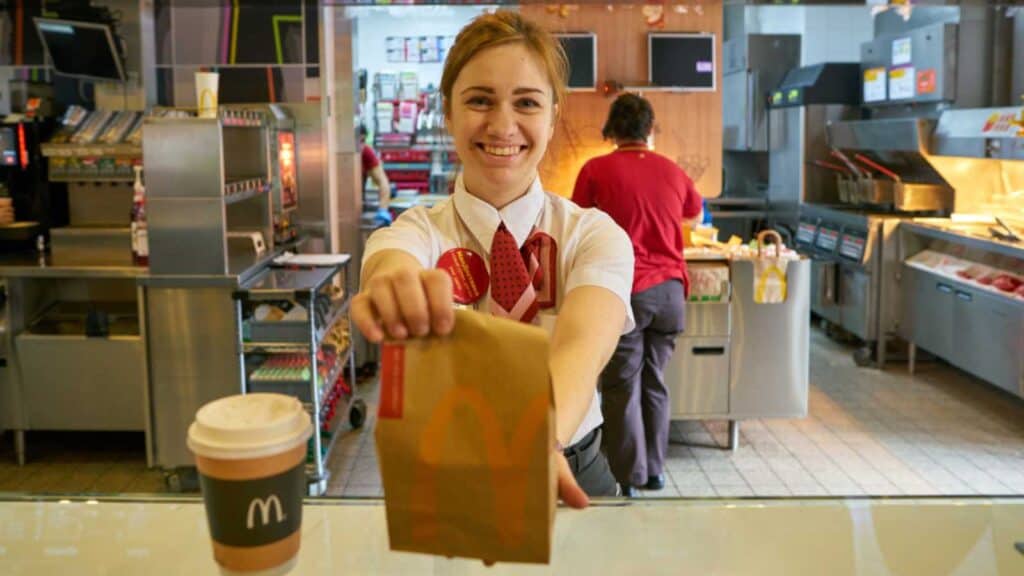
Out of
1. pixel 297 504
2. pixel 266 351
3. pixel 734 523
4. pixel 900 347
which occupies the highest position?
pixel 297 504

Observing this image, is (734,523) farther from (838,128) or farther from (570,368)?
(838,128)

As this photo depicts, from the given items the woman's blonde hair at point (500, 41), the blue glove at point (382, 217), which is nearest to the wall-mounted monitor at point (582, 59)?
the blue glove at point (382, 217)

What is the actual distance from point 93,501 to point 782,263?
4230 mm

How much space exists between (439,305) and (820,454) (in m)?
4.85

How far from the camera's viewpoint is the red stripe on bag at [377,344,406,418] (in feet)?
Answer: 3.11

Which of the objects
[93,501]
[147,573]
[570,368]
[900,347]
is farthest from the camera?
[900,347]

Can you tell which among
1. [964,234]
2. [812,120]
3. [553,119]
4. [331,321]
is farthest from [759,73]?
[553,119]

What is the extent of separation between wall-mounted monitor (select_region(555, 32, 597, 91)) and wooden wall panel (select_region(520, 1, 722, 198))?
0.44 ft

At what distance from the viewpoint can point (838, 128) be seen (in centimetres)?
850

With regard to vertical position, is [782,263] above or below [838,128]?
below

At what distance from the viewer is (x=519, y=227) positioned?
1.76m

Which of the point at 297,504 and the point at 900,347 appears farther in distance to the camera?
the point at 900,347

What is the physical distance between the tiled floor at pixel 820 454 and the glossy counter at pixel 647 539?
9.40 feet

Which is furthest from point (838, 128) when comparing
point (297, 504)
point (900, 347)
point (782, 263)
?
point (297, 504)
